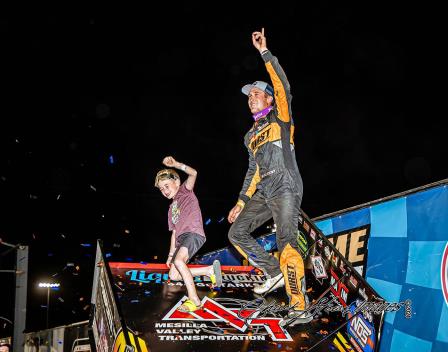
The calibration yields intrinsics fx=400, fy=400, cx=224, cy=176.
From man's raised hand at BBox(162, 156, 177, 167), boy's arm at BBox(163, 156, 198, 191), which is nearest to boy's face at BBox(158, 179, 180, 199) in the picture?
boy's arm at BBox(163, 156, 198, 191)

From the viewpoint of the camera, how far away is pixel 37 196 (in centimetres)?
1599

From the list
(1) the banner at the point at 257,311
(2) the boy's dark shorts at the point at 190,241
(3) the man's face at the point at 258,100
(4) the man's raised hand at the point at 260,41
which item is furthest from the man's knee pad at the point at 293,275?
(4) the man's raised hand at the point at 260,41

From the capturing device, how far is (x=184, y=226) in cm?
396

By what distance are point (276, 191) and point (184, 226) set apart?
39.7 inches

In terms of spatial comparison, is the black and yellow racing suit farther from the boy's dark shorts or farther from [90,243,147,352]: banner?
[90,243,147,352]: banner

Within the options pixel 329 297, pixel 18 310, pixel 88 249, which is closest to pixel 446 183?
pixel 329 297

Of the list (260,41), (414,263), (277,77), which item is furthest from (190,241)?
(414,263)

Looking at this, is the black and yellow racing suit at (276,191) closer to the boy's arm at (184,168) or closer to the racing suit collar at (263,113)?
the racing suit collar at (263,113)

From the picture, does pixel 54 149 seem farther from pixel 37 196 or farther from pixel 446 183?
pixel 446 183

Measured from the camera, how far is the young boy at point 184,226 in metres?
3.67

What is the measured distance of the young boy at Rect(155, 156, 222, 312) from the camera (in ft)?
12.0

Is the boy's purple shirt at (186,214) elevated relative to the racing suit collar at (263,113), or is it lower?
lower

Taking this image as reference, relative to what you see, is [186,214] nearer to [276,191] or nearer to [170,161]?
[170,161]

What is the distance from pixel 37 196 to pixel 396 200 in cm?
1496
